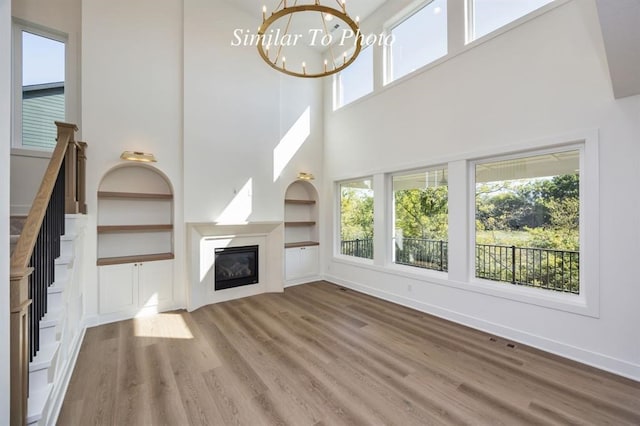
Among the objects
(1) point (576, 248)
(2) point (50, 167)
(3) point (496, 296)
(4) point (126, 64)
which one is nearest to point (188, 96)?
(4) point (126, 64)

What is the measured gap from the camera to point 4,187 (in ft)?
4.38

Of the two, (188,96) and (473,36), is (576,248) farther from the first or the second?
(188,96)

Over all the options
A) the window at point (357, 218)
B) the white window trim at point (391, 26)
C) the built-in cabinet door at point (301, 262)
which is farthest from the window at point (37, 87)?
the white window trim at point (391, 26)

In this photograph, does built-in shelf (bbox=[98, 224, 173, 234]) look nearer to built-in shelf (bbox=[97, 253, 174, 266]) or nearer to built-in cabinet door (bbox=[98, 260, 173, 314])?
built-in shelf (bbox=[97, 253, 174, 266])

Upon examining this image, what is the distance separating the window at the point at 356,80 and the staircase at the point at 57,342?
4.95 m

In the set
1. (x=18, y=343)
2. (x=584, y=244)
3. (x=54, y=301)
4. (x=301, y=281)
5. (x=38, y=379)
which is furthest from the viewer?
(x=301, y=281)

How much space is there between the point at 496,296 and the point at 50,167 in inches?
188

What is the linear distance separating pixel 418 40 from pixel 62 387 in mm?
5958

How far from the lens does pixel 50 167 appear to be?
2428mm

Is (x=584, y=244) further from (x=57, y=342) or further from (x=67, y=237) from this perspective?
(x=67, y=237)

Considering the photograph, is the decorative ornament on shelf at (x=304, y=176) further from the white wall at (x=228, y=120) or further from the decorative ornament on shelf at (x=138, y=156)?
the decorative ornament on shelf at (x=138, y=156)

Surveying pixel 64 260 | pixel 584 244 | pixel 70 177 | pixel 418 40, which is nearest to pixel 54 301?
pixel 64 260

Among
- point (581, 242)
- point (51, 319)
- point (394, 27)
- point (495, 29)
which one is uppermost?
point (394, 27)

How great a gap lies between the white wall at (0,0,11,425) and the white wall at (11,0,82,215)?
10.7ft
